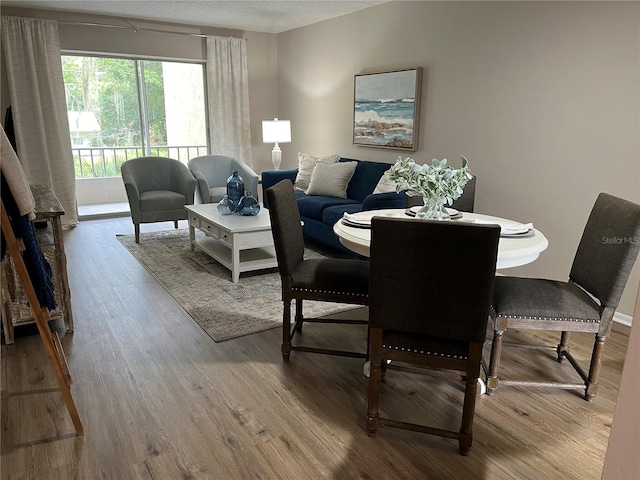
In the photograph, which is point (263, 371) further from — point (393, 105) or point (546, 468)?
point (393, 105)

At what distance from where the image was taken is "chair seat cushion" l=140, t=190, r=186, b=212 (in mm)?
4902

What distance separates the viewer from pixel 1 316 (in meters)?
2.69

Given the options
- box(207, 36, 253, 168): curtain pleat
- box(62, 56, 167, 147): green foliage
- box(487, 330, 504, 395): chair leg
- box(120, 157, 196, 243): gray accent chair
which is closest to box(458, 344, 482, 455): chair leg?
box(487, 330, 504, 395): chair leg

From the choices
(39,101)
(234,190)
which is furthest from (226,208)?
(39,101)

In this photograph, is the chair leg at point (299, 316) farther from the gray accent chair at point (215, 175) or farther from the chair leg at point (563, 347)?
the gray accent chair at point (215, 175)

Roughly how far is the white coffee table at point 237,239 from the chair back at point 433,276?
2.07 meters

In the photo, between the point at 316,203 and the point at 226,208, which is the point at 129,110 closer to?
the point at 226,208

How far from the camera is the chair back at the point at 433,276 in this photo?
1.67 metres

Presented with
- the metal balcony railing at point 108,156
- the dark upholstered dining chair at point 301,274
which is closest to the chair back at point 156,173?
the metal balcony railing at point 108,156

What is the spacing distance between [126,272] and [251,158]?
332cm

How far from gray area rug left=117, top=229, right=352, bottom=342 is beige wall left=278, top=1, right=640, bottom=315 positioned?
1.66 m

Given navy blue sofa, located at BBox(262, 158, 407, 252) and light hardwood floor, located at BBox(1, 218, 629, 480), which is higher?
navy blue sofa, located at BBox(262, 158, 407, 252)

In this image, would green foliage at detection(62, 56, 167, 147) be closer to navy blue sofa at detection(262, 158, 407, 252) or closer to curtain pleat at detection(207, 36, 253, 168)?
curtain pleat at detection(207, 36, 253, 168)

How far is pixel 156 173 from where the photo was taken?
5465 millimetres
